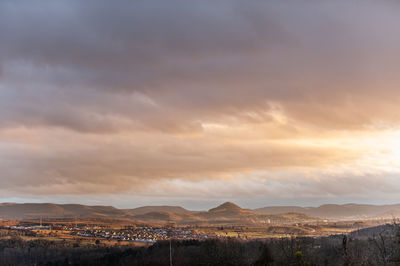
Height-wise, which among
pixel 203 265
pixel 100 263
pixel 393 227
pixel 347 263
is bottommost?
pixel 100 263

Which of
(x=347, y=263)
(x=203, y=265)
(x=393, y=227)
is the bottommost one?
(x=203, y=265)

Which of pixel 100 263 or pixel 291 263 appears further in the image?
pixel 100 263

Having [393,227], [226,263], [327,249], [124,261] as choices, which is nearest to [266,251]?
[226,263]

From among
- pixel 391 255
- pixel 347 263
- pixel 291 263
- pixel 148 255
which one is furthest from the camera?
pixel 148 255

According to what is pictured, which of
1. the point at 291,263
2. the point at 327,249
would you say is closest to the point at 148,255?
the point at 327,249

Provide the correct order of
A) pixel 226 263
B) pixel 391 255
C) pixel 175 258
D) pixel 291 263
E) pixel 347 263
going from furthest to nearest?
1. pixel 175 258
2. pixel 226 263
3. pixel 291 263
4. pixel 347 263
5. pixel 391 255

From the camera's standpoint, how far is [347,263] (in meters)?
42.3

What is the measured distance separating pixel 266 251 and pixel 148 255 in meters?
123

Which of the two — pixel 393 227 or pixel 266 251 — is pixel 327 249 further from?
pixel 393 227

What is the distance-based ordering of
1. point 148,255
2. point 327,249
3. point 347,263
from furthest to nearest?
point 148,255 < point 327,249 < point 347,263

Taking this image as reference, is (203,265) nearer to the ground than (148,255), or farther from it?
farther from it

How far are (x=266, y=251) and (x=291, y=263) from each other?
25.5 meters

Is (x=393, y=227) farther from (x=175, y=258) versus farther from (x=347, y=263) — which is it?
(x=175, y=258)

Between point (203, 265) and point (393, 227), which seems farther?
point (203, 265)
